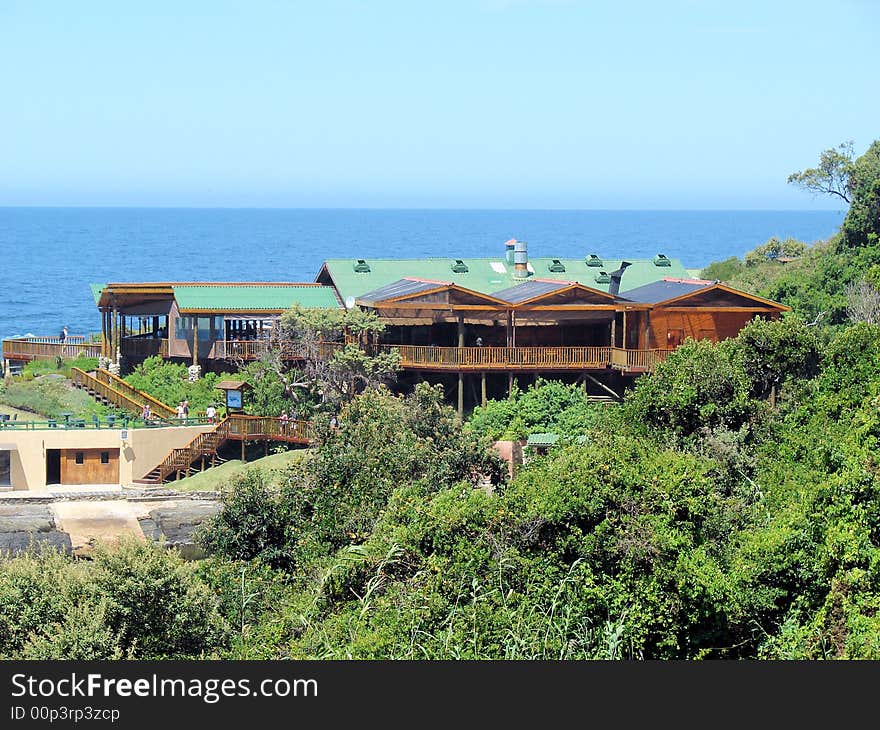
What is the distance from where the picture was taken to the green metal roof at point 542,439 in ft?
109

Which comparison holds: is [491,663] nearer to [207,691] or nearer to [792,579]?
[207,691]

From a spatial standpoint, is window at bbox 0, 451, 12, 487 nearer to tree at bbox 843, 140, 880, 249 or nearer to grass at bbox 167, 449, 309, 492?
grass at bbox 167, 449, 309, 492

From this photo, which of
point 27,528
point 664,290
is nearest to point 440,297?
point 664,290

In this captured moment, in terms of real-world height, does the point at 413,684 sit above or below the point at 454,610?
above

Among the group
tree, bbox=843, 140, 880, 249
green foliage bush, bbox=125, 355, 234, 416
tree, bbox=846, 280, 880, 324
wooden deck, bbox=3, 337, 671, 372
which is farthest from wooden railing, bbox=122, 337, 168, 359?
tree, bbox=843, 140, 880, 249

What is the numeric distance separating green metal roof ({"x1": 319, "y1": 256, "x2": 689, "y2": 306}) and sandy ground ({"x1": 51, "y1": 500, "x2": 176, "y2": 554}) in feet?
38.3

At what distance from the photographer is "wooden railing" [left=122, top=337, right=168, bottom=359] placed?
42250 mm

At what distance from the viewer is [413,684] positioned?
30.7 feet

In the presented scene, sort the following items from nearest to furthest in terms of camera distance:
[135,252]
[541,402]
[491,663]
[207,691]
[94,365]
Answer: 1. [207,691]
2. [491,663]
3. [541,402]
4. [94,365]
5. [135,252]

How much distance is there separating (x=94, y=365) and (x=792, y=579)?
30.8 metres

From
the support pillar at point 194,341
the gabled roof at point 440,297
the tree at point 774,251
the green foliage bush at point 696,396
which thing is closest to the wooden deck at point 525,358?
the gabled roof at point 440,297

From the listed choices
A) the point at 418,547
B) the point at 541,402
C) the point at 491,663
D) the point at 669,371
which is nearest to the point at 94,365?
the point at 541,402

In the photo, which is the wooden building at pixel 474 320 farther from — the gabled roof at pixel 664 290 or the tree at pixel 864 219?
the tree at pixel 864 219

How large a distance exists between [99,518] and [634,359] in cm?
1536
